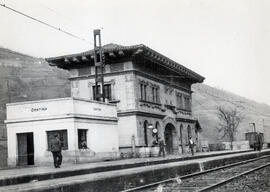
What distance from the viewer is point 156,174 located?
15.5 meters

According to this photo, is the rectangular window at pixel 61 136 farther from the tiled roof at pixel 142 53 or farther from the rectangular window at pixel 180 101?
the rectangular window at pixel 180 101

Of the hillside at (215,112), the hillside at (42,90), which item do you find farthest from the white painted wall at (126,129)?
the hillside at (215,112)

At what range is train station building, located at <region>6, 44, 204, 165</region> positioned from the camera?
25.8 meters

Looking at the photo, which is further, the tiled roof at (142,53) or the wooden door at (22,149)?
the tiled roof at (142,53)

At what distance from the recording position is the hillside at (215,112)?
98806mm

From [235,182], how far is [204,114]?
97.6 metres

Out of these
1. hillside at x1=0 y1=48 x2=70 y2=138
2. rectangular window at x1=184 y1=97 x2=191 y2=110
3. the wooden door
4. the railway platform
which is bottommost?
the railway platform

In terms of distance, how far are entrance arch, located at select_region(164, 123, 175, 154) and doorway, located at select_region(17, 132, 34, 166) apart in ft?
50.3

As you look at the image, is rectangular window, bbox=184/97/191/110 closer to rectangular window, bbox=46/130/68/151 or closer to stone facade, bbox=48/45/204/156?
stone facade, bbox=48/45/204/156

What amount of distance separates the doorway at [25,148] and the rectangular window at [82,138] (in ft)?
10.2

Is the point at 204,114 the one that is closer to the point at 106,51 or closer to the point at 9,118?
the point at 106,51

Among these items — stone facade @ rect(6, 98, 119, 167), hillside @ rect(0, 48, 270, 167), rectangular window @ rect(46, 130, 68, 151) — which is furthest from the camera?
hillside @ rect(0, 48, 270, 167)

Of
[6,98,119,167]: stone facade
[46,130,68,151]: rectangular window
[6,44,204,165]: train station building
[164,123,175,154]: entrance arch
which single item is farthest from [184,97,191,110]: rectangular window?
[46,130,68,151]: rectangular window

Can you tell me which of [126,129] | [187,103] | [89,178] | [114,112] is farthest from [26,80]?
[89,178]
